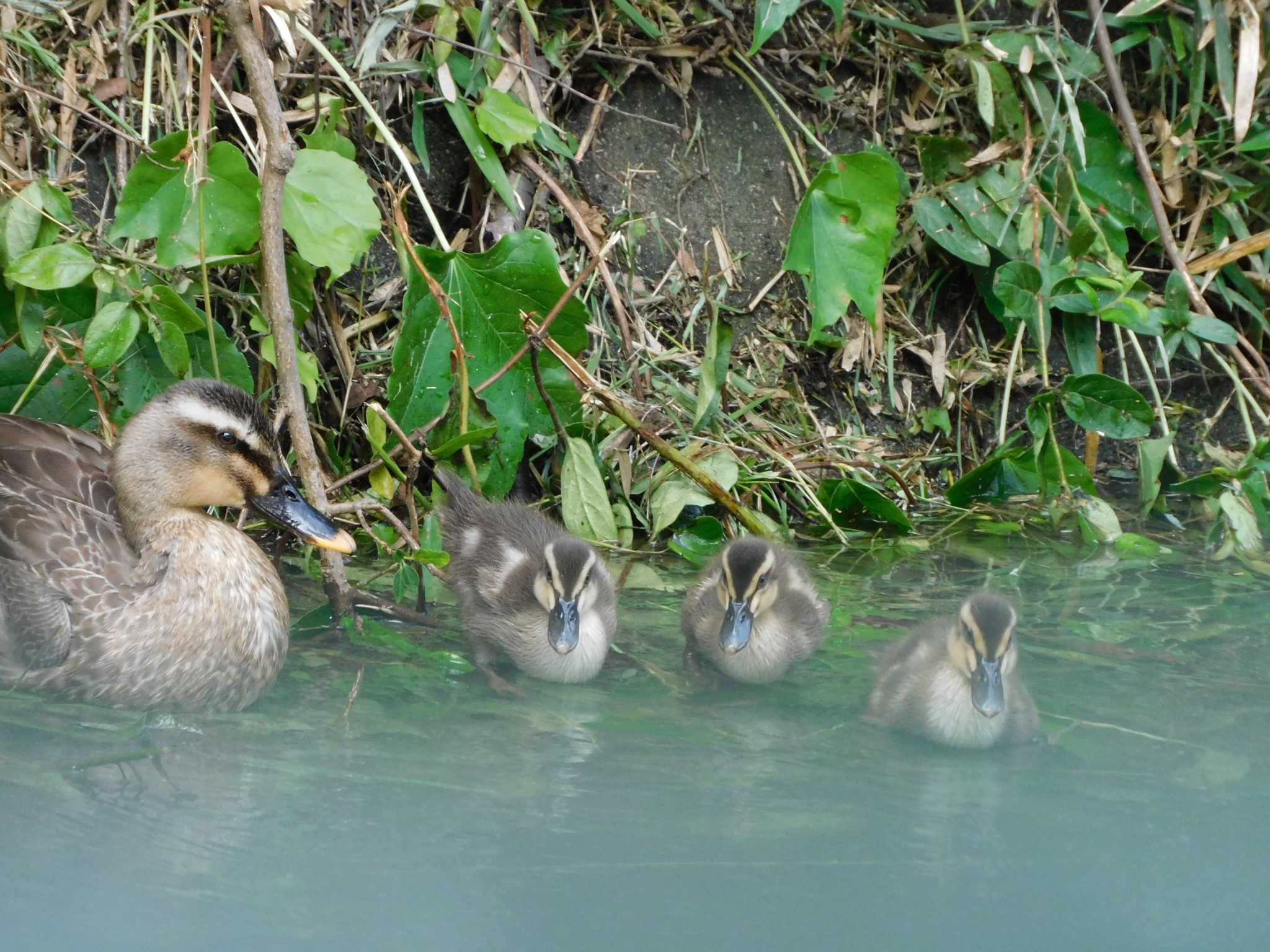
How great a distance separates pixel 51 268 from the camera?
3.31 meters

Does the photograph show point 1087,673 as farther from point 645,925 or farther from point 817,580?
point 645,925

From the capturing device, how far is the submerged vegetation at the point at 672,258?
139 inches

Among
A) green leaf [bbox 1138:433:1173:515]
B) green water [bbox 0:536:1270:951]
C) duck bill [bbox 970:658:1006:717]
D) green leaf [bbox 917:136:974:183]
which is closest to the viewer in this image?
green water [bbox 0:536:1270:951]

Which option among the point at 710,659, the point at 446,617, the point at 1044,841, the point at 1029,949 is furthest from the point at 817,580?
the point at 1029,949

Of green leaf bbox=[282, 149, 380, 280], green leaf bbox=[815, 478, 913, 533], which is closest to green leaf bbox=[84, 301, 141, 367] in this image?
green leaf bbox=[282, 149, 380, 280]

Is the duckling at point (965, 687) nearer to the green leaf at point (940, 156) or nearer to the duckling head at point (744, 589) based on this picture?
the duckling head at point (744, 589)

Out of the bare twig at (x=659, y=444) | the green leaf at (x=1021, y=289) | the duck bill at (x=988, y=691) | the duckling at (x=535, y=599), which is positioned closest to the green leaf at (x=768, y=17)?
the green leaf at (x=1021, y=289)

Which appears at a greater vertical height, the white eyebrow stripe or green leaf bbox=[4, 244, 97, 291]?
green leaf bbox=[4, 244, 97, 291]

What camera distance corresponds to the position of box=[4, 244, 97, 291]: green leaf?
10.8ft

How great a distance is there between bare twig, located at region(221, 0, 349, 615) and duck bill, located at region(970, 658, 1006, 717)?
1493 millimetres

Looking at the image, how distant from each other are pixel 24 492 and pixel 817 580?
2.03 meters

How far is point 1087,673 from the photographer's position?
3139mm

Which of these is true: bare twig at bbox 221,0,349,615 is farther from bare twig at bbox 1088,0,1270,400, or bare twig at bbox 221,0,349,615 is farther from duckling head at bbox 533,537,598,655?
bare twig at bbox 1088,0,1270,400

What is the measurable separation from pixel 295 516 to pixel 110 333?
0.68 meters
